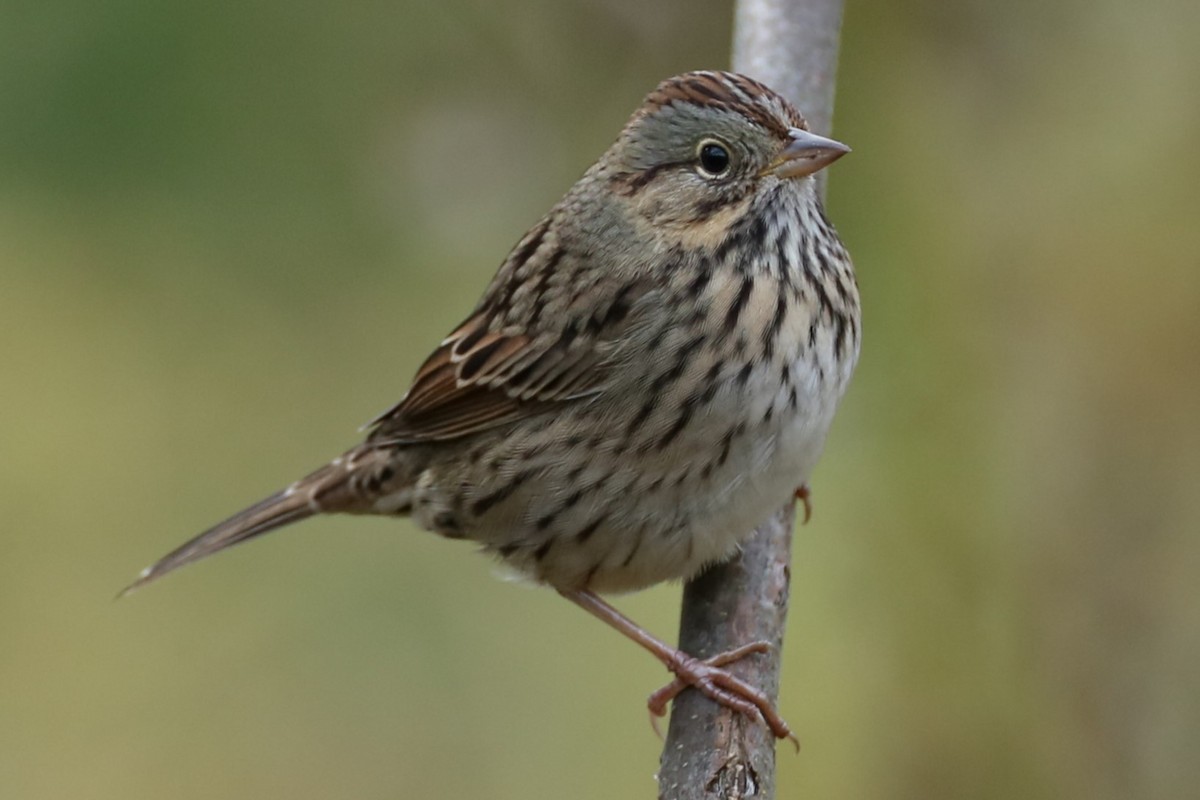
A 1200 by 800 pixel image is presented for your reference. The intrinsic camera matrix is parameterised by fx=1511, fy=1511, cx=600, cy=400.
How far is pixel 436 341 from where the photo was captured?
16.5 ft

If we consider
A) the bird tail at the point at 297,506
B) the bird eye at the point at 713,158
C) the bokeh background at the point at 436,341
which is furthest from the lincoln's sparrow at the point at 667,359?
the bokeh background at the point at 436,341

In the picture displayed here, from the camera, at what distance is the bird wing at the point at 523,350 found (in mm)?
3033

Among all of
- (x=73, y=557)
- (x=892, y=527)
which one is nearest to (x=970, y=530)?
(x=892, y=527)

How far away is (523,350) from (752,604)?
2.39 ft

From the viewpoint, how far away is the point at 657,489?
9.68 feet

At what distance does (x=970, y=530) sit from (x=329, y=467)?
1.70m

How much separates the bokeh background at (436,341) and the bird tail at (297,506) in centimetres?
99

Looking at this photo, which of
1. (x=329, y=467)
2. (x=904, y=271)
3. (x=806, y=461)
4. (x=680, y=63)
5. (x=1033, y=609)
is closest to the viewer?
(x=806, y=461)

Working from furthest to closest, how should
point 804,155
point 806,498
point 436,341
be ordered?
point 436,341 < point 806,498 < point 804,155

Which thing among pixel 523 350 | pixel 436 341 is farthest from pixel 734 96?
pixel 436 341

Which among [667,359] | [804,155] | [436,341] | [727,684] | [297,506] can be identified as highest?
[436,341]

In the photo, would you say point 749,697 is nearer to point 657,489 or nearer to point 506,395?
point 657,489

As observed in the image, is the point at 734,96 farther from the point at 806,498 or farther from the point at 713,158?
the point at 806,498

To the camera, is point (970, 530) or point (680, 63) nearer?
point (970, 530)
